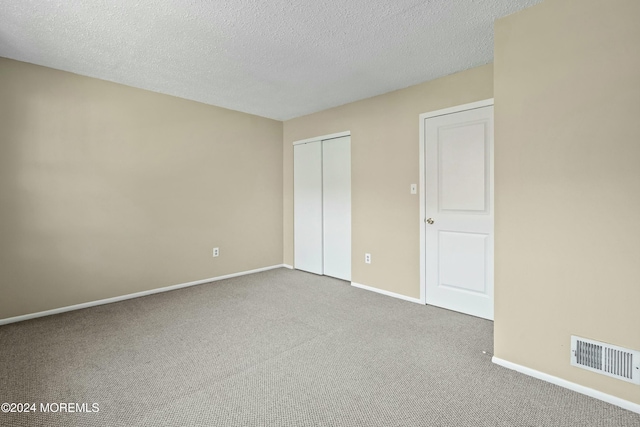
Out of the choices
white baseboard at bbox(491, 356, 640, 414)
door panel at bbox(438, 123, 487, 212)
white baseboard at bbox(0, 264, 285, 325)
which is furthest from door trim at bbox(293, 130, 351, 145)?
white baseboard at bbox(491, 356, 640, 414)

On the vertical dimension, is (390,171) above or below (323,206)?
above

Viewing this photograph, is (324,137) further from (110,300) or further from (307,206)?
(110,300)

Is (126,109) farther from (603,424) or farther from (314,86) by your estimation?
(603,424)

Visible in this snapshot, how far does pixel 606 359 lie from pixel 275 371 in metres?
1.88

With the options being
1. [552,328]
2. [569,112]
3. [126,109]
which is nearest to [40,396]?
[126,109]

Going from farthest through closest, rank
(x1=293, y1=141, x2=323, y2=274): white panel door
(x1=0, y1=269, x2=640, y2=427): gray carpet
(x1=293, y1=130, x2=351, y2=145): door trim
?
(x1=293, y1=141, x2=323, y2=274): white panel door
(x1=293, y1=130, x2=351, y2=145): door trim
(x1=0, y1=269, x2=640, y2=427): gray carpet

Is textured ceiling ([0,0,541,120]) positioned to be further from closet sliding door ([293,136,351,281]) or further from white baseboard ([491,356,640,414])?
white baseboard ([491,356,640,414])

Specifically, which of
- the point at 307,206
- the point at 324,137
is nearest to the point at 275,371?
the point at 307,206

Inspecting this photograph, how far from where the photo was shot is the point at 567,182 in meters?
1.80

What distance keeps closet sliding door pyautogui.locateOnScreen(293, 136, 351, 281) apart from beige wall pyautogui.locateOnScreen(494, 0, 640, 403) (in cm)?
219

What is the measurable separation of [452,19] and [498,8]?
0.88ft

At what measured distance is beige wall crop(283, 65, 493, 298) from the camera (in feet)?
10.2

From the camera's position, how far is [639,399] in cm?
161

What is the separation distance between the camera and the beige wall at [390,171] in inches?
123
